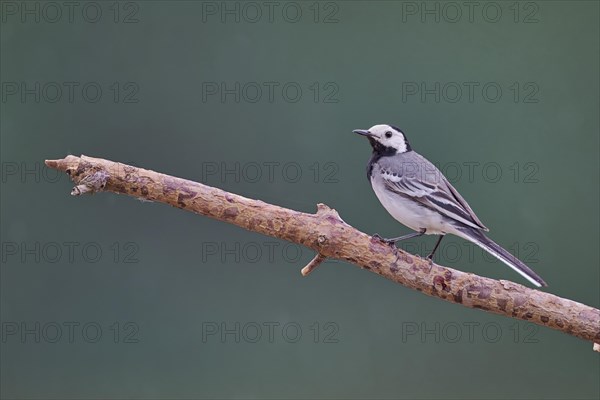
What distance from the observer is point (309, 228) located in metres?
1.88

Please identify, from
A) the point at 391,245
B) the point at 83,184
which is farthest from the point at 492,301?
the point at 83,184

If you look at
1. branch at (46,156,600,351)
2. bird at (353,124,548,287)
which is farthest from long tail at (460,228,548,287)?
branch at (46,156,600,351)

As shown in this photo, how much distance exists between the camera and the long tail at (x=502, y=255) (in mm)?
1696

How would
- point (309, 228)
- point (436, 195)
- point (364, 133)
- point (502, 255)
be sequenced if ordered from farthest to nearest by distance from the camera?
point (364, 133) < point (436, 195) < point (309, 228) < point (502, 255)

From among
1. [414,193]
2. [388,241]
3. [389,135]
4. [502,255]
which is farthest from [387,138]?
[502,255]

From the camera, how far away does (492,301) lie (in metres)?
1.84

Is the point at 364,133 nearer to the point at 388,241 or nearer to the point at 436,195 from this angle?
the point at 436,195

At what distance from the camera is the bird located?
1.92m

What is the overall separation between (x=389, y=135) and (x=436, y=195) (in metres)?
0.30

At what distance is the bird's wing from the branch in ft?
0.54

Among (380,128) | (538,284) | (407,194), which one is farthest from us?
(380,128)

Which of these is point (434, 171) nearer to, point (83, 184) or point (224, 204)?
point (224, 204)

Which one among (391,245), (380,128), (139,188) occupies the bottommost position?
(391,245)

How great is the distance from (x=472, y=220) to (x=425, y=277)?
0.22m
